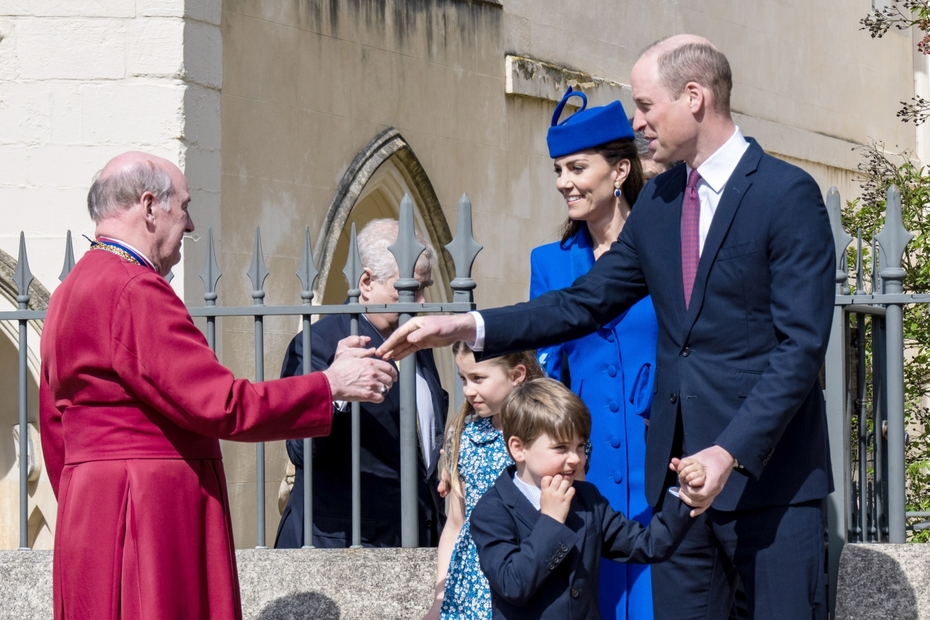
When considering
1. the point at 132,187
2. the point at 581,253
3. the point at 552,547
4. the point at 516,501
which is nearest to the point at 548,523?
the point at 552,547

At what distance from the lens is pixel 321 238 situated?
31.0 ft

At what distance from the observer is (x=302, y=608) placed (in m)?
4.84

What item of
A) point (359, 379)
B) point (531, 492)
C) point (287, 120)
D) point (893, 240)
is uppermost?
point (287, 120)

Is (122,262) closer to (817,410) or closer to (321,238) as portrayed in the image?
(817,410)

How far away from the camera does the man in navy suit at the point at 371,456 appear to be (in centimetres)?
496

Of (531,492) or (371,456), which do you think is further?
(371,456)

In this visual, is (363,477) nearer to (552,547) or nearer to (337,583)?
(337,583)

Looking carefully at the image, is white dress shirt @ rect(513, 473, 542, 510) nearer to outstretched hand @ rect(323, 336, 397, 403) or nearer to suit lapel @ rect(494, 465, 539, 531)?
suit lapel @ rect(494, 465, 539, 531)

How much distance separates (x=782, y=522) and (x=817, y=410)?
29 centimetres

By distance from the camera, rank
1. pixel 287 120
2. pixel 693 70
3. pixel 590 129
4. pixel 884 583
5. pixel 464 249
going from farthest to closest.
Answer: pixel 287 120 < pixel 464 249 < pixel 884 583 < pixel 590 129 < pixel 693 70

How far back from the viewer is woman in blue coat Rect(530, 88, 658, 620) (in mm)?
3854

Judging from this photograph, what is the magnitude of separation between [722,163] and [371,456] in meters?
2.06

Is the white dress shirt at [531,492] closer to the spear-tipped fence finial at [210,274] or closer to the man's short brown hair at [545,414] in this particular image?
the man's short brown hair at [545,414]

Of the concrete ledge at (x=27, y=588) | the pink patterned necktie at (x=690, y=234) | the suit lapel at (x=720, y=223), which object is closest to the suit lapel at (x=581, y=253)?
the pink patterned necktie at (x=690, y=234)
